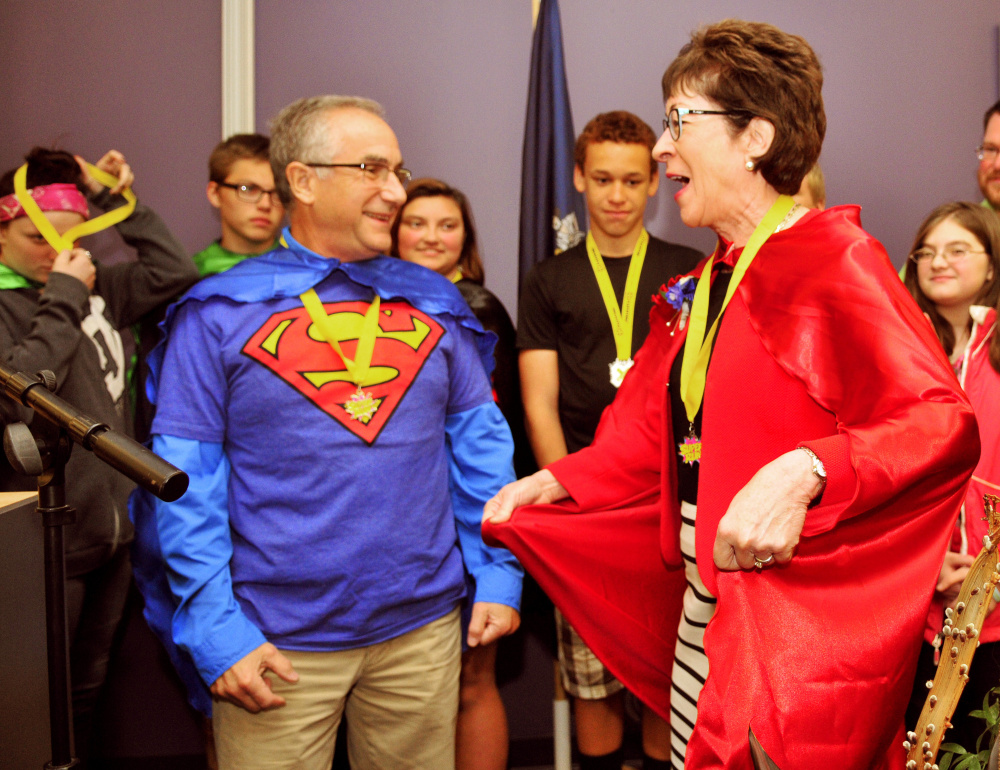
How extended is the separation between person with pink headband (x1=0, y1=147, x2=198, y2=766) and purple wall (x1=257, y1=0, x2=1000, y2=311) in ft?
3.07

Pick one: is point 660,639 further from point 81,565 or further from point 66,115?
point 66,115

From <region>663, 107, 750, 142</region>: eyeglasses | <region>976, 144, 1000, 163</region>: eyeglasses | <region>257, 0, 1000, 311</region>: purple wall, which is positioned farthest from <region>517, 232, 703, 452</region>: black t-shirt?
<region>663, 107, 750, 142</region>: eyeglasses

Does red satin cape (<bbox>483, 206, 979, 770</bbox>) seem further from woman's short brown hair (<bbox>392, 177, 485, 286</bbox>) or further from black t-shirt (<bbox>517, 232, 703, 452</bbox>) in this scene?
woman's short brown hair (<bbox>392, 177, 485, 286</bbox>)

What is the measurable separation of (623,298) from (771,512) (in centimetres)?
180

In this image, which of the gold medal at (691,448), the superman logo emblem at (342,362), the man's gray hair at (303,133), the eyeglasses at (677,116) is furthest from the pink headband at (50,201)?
the gold medal at (691,448)

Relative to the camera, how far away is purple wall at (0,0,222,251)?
323cm

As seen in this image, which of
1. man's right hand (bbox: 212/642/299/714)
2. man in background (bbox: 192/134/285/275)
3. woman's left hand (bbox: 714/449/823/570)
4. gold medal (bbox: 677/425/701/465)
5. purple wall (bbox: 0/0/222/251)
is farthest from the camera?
purple wall (bbox: 0/0/222/251)

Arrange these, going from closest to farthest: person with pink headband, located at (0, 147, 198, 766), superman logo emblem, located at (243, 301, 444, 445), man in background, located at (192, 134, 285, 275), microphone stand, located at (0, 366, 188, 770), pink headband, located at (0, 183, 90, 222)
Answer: microphone stand, located at (0, 366, 188, 770) < superman logo emblem, located at (243, 301, 444, 445) < person with pink headband, located at (0, 147, 198, 766) < pink headband, located at (0, 183, 90, 222) < man in background, located at (192, 134, 285, 275)

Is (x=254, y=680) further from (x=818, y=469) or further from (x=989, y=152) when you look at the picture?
(x=989, y=152)

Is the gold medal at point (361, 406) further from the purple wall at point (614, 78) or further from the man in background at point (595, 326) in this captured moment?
the purple wall at point (614, 78)

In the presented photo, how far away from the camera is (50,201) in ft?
8.44

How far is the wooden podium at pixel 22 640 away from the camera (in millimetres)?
1243

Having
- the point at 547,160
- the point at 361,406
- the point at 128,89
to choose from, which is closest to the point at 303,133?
the point at 361,406

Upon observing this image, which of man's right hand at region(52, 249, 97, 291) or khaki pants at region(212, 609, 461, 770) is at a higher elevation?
man's right hand at region(52, 249, 97, 291)
